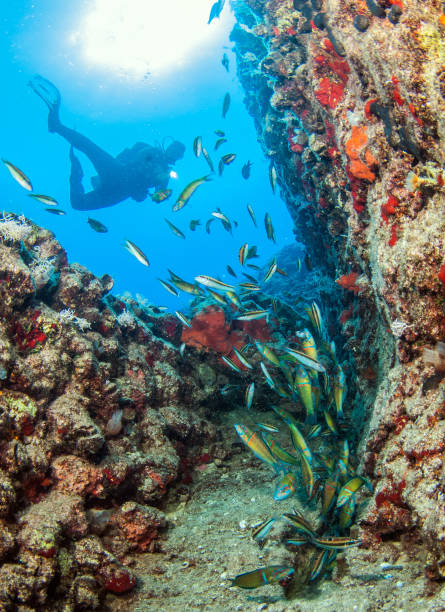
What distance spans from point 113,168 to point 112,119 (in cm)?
4684

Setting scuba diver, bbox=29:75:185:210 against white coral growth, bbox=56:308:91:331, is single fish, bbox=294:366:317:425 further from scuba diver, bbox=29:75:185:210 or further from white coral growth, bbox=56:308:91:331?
scuba diver, bbox=29:75:185:210

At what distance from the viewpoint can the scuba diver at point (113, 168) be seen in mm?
14398

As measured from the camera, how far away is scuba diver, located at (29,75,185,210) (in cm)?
1440

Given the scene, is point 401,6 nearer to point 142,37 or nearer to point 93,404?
point 93,404

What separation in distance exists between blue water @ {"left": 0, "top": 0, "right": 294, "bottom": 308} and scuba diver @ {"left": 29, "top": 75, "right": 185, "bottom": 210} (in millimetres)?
1111

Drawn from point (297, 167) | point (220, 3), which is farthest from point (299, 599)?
point (220, 3)

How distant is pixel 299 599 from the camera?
2322 millimetres

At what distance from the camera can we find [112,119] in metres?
51.6

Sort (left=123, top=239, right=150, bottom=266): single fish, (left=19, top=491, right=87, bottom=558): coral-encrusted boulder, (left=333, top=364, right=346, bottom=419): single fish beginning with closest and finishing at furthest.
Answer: (left=19, top=491, right=87, bottom=558): coral-encrusted boulder < (left=333, top=364, right=346, bottom=419): single fish < (left=123, top=239, right=150, bottom=266): single fish

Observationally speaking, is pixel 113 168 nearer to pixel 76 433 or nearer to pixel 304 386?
pixel 76 433

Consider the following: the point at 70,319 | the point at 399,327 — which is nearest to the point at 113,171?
the point at 70,319

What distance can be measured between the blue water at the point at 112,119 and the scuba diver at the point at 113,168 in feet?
3.64

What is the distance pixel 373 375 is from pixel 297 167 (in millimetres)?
5509

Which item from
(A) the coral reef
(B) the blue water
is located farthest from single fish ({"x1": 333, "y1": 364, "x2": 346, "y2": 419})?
(B) the blue water
